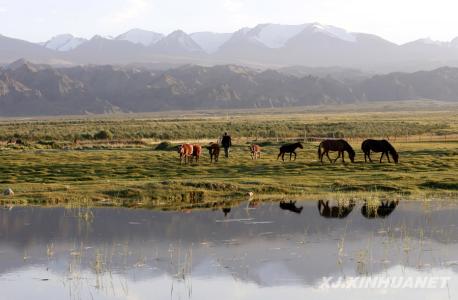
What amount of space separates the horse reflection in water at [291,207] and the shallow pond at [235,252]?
93 mm

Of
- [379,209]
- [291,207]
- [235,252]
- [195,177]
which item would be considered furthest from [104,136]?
[235,252]

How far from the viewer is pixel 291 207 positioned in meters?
26.1

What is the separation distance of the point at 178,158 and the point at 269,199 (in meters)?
12.6

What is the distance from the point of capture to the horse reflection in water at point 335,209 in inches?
953

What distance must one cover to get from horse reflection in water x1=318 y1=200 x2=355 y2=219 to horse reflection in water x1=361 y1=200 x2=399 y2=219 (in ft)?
1.67

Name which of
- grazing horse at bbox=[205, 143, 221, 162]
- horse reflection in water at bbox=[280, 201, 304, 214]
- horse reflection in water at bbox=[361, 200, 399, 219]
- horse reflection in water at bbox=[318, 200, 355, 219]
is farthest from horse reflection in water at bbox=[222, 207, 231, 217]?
grazing horse at bbox=[205, 143, 221, 162]

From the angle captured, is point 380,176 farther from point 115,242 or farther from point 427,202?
point 115,242

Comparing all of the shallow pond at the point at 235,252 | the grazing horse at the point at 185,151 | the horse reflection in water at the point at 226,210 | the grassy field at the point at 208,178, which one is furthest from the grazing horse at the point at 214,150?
the horse reflection in water at the point at 226,210

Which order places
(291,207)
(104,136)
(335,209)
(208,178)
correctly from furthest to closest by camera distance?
1. (104,136)
2. (208,178)
3. (291,207)
4. (335,209)

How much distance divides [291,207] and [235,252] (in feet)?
24.7

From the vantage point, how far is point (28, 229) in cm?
2258

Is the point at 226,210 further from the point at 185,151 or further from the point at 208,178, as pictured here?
the point at 185,151

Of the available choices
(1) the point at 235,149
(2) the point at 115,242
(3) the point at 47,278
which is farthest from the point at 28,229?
(1) the point at 235,149

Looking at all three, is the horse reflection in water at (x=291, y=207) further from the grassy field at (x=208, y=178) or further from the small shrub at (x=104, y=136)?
the small shrub at (x=104, y=136)
